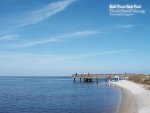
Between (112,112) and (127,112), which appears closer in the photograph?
(127,112)

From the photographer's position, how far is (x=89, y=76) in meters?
92.9

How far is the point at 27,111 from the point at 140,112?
11294 millimetres

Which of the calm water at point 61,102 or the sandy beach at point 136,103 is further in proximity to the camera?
the calm water at point 61,102

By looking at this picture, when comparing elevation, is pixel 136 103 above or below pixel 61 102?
above

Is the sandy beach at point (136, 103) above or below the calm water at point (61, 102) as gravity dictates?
above

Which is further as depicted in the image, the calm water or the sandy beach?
the calm water

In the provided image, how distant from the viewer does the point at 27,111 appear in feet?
84.3

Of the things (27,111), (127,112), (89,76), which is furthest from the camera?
(89,76)

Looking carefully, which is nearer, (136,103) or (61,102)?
(136,103)

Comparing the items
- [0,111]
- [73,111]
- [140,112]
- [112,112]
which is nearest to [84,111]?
[73,111]

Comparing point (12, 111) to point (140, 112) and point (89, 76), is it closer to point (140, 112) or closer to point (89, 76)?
point (140, 112)

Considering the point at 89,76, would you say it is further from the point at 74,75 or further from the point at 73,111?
the point at 73,111

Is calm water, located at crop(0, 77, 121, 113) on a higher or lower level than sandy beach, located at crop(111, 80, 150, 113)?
lower

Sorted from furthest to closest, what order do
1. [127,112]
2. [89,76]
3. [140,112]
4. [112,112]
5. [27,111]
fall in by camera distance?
[89,76]
[27,111]
[112,112]
[127,112]
[140,112]
